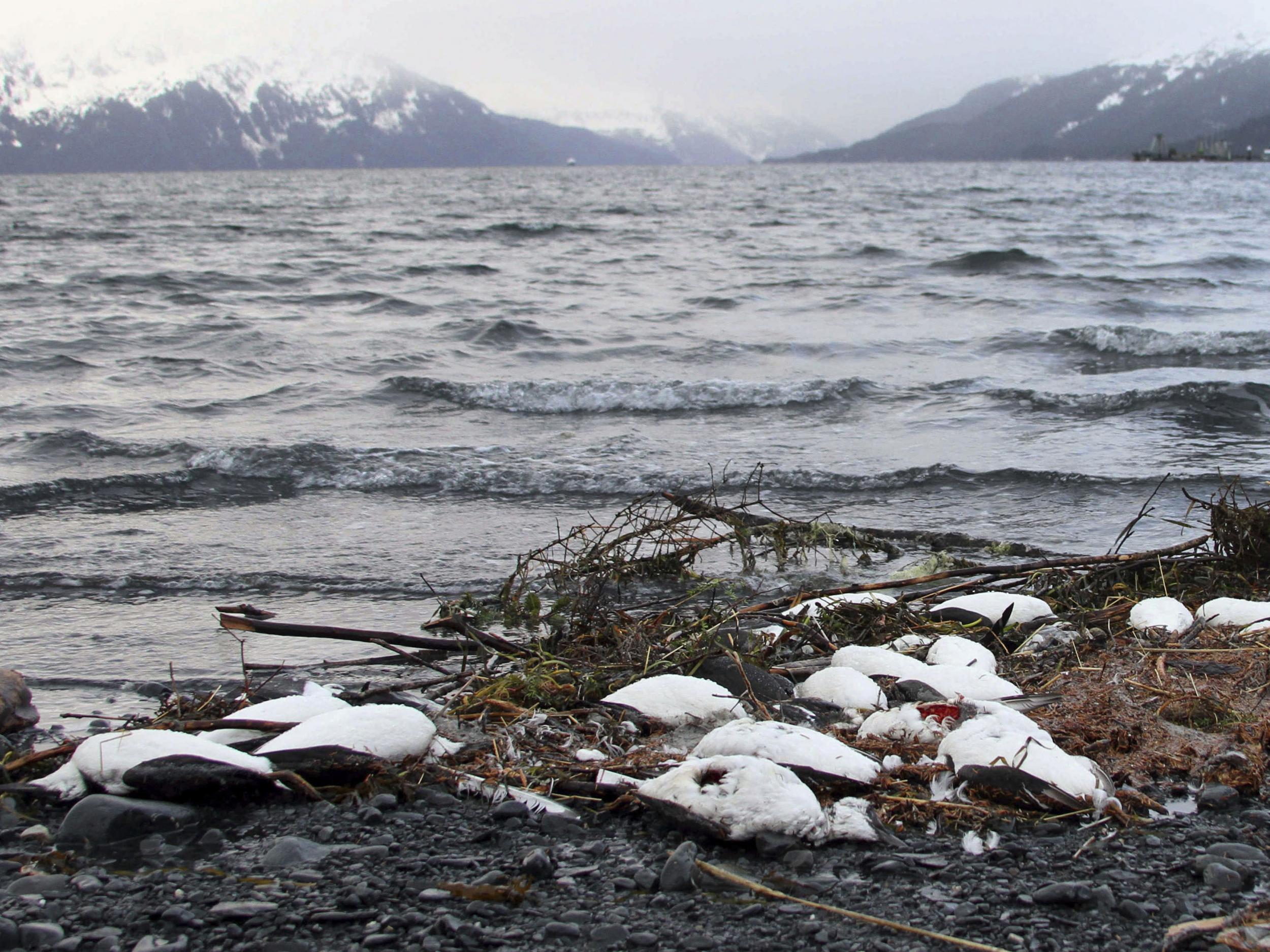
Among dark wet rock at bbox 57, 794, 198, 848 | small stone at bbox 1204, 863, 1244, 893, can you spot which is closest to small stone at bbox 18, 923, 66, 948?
dark wet rock at bbox 57, 794, 198, 848

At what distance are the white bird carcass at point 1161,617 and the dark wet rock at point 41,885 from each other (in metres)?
3.12

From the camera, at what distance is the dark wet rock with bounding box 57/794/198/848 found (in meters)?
2.23

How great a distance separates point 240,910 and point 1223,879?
1.88 m

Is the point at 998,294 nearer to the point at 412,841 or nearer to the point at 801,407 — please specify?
the point at 801,407

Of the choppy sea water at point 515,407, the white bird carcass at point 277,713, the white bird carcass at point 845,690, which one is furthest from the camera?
the choppy sea water at point 515,407

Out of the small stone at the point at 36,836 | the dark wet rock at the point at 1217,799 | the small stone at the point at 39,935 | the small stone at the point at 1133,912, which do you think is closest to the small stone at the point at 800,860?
the small stone at the point at 1133,912

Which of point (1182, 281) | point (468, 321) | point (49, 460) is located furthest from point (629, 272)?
point (49, 460)

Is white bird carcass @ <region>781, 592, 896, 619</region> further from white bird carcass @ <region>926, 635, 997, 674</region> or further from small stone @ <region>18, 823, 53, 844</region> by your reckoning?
small stone @ <region>18, 823, 53, 844</region>

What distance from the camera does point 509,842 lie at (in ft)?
7.27

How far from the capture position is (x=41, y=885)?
6.61ft

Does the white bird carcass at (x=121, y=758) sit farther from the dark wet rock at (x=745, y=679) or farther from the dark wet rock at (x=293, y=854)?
the dark wet rock at (x=745, y=679)

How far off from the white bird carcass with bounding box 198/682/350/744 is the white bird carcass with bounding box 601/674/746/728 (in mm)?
751

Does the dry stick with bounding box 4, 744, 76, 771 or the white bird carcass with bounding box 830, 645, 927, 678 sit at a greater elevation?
the dry stick with bounding box 4, 744, 76, 771

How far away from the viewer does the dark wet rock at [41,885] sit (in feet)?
6.53
